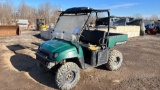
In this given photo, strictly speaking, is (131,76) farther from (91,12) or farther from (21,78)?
(21,78)

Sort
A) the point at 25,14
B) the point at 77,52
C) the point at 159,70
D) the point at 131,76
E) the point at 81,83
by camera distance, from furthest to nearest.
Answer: the point at 25,14, the point at 159,70, the point at 131,76, the point at 81,83, the point at 77,52

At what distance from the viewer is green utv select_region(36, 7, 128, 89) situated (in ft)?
14.0

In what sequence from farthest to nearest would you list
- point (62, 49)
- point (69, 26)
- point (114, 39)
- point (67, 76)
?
point (114, 39) < point (69, 26) < point (67, 76) < point (62, 49)

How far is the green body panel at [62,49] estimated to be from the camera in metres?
4.16

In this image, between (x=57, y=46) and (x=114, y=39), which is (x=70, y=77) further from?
(x=114, y=39)

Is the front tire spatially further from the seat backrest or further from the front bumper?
the seat backrest

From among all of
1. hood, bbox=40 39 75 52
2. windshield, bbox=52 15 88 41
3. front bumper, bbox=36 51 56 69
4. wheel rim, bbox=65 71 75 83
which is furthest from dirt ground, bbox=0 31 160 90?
windshield, bbox=52 15 88 41

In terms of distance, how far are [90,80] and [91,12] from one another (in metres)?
2.06

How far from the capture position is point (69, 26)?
16.2 feet

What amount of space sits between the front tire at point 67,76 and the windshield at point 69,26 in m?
0.81

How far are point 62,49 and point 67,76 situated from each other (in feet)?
2.43

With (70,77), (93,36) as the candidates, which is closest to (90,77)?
(70,77)

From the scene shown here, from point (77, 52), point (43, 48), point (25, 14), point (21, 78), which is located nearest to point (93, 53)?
point (77, 52)

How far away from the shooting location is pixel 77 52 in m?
4.47
